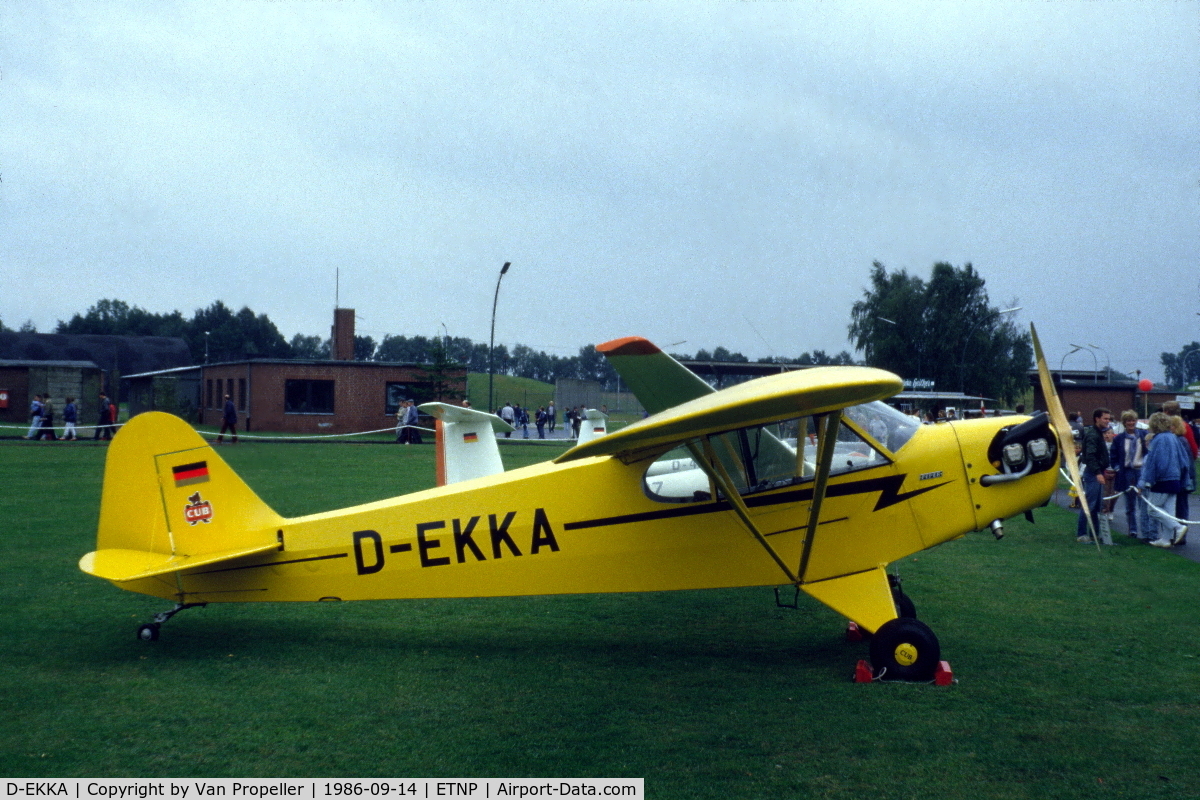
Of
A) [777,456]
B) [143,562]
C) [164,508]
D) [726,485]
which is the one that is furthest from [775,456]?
[143,562]

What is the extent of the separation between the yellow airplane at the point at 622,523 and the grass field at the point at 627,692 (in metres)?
0.61

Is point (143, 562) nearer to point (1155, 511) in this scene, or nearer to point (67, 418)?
point (1155, 511)

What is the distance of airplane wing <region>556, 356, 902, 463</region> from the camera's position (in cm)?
471

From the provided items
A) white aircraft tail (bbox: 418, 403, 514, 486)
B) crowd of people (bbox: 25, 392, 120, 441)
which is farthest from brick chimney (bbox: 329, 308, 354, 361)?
white aircraft tail (bbox: 418, 403, 514, 486)

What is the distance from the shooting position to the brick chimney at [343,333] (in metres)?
53.9

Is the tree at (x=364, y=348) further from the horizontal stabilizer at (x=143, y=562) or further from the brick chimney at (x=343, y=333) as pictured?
the horizontal stabilizer at (x=143, y=562)

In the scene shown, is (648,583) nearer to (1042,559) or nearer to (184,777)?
(184,777)

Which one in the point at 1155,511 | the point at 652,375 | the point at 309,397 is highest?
the point at 309,397

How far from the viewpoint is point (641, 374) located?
629cm

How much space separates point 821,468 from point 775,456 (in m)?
0.87

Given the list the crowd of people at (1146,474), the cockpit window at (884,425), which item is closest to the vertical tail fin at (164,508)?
the cockpit window at (884,425)

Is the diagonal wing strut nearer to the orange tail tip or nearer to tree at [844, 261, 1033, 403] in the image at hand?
the orange tail tip

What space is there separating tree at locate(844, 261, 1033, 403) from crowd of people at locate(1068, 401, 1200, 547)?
135ft
